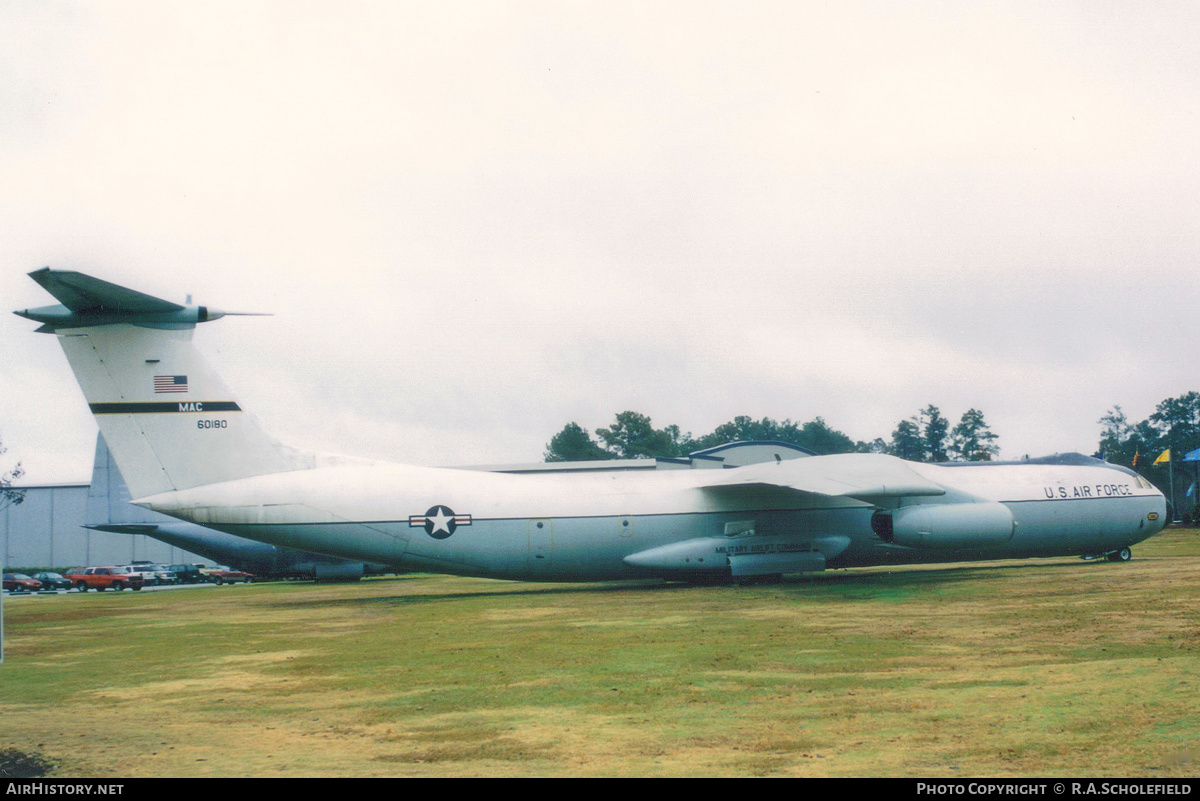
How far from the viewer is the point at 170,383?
21.1 meters

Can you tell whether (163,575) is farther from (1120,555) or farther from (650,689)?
(650,689)

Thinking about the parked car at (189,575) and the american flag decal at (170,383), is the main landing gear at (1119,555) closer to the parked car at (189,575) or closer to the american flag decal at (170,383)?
the american flag decal at (170,383)

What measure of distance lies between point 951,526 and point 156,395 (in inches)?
739

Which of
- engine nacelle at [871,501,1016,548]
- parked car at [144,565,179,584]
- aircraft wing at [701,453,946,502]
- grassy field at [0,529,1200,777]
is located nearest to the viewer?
grassy field at [0,529,1200,777]

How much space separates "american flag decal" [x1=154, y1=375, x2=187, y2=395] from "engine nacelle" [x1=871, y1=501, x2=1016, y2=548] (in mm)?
17083

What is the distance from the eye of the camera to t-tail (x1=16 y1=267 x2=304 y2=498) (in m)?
20.3

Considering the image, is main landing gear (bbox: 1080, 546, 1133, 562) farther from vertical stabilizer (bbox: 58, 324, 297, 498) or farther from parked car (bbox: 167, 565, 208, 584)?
parked car (bbox: 167, 565, 208, 584)

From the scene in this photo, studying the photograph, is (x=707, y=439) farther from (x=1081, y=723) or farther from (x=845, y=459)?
(x=1081, y=723)

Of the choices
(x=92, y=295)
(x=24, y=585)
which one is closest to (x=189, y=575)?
(x=24, y=585)

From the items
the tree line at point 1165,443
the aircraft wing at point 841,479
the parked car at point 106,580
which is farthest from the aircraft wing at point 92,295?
the tree line at point 1165,443

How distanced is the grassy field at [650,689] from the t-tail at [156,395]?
3663 mm

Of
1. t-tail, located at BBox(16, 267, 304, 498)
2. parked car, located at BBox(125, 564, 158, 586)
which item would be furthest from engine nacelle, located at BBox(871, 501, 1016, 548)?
parked car, located at BBox(125, 564, 158, 586)
